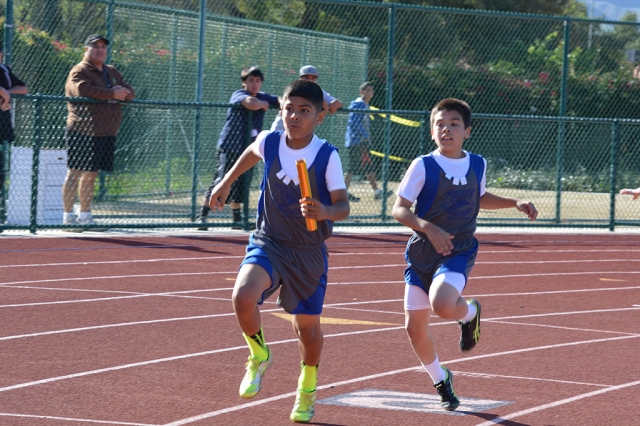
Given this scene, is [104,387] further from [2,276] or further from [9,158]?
[9,158]

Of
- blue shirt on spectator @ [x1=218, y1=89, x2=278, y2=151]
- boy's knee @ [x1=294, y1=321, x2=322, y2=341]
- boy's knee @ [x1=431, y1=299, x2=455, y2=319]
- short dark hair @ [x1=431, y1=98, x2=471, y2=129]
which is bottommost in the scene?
boy's knee @ [x1=294, y1=321, x2=322, y2=341]

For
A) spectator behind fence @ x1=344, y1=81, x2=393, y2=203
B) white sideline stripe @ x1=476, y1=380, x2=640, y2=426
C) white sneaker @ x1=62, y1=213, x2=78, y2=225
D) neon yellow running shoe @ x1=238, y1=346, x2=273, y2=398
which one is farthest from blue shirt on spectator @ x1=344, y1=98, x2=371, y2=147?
neon yellow running shoe @ x1=238, y1=346, x2=273, y2=398

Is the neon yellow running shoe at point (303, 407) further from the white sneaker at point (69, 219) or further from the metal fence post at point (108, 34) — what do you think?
the metal fence post at point (108, 34)

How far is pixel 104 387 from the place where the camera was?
579 centimetres

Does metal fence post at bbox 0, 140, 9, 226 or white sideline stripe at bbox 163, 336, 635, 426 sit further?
metal fence post at bbox 0, 140, 9, 226

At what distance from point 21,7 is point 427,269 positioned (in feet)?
33.7

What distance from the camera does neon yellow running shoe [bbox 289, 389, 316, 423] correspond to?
5.21m

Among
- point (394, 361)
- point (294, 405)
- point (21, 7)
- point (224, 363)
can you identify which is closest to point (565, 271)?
point (394, 361)

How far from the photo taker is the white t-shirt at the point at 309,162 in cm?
540

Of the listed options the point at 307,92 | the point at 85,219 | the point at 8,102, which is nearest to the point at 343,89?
the point at 85,219

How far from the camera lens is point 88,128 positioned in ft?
40.3

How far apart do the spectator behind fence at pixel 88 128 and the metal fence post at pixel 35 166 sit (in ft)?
1.03

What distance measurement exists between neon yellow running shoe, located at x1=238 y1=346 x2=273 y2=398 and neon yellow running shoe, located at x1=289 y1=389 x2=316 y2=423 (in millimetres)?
203

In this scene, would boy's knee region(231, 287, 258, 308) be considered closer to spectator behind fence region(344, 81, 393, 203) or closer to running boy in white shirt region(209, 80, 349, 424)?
running boy in white shirt region(209, 80, 349, 424)
